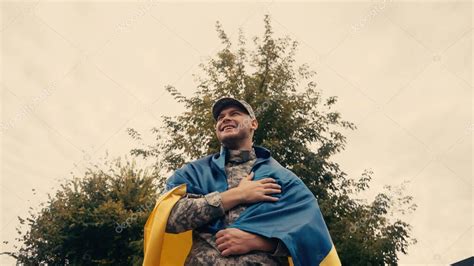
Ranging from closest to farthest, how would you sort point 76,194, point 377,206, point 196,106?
point 377,206, point 196,106, point 76,194

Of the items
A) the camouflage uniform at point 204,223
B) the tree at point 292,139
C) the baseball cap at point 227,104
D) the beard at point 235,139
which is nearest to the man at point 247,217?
the camouflage uniform at point 204,223

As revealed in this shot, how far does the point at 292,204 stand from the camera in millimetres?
2600

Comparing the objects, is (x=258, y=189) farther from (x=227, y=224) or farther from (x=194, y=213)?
(x=194, y=213)

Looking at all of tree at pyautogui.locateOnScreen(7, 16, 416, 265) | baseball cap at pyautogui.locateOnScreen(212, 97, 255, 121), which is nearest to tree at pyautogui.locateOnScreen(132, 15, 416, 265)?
tree at pyautogui.locateOnScreen(7, 16, 416, 265)

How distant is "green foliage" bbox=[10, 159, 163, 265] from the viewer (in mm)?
14656

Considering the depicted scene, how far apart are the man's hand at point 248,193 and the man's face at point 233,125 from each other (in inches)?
17.8

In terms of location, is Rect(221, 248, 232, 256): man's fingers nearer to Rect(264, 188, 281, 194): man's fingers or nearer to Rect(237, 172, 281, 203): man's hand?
Rect(237, 172, 281, 203): man's hand

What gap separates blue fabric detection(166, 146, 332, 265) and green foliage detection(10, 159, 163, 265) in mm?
10723

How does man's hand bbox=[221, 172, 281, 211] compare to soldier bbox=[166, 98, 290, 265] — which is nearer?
soldier bbox=[166, 98, 290, 265]

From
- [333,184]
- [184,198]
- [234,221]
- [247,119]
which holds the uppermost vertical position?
[333,184]

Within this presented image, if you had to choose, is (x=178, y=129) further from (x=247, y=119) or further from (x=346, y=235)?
(x=247, y=119)

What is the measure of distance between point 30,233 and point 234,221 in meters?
17.3

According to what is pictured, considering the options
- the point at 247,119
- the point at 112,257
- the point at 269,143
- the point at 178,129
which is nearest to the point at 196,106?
the point at 178,129

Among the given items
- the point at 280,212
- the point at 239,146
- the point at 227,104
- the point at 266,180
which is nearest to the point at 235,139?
the point at 239,146
